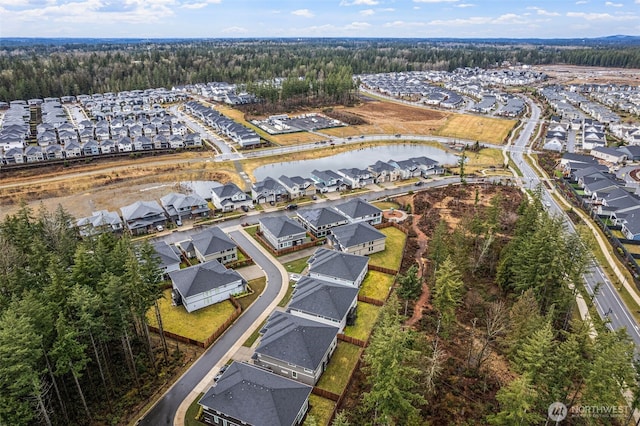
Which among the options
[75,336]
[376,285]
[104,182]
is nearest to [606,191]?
[376,285]

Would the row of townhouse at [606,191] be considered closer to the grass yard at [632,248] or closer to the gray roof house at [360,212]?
the grass yard at [632,248]

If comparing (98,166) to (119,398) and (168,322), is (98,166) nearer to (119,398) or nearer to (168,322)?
(168,322)

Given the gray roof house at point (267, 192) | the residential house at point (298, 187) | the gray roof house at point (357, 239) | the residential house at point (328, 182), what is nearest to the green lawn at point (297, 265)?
the gray roof house at point (357, 239)

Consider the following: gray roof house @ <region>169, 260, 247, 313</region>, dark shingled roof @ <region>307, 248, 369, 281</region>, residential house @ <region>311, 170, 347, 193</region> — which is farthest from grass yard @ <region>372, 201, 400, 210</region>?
gray roof house @ <region>169, 260, 247, 313</region>

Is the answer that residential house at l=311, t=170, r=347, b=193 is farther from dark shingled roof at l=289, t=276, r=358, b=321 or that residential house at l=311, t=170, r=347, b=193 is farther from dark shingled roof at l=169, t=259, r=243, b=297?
dark shingled roof at l=289, t=276, r=358, b=321

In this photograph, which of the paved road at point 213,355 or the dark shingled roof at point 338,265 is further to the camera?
the dark shingled roof at point 338,265

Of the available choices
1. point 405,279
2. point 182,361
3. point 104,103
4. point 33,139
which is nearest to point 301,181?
point 405,279
